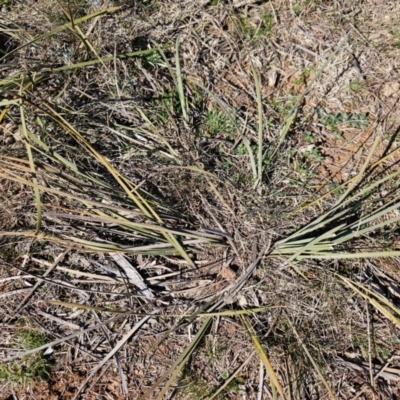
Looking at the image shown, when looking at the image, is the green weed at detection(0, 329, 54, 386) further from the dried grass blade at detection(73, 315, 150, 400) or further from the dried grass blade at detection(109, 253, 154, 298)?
the dried grass blade at detection(109, 253, 154, 298)

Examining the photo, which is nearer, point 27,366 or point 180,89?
point 27,366

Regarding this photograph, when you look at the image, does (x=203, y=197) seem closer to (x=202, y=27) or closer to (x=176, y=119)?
(x=176, y=119)

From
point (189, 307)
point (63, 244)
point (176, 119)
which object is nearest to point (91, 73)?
point (176, 119)

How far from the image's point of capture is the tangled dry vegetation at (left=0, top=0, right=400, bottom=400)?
193 cm

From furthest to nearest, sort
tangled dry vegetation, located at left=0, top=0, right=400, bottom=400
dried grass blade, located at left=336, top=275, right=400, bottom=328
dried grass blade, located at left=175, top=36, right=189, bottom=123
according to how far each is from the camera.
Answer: dried grass blade, located at left=175, top=36, right=189, bottom=123 → tangled dry vegetation, located at left=0, top=0, right=400, bottom=400 → dried grass blade, located at left=336, top=275, right=400, bottom=328

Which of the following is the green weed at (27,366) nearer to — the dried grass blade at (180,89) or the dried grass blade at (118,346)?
the dried grass blade at (118,346)

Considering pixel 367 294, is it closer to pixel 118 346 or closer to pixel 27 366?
pixel 118 346

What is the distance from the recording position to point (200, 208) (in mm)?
2092

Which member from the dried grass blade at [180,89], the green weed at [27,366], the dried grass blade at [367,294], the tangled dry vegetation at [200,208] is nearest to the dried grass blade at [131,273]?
the tangled dry vegetation at [200,208]

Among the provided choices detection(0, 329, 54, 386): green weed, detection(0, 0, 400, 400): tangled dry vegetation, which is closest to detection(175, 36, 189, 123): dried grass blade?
detection(0, 0, 400, 400): tangled dry vegetation

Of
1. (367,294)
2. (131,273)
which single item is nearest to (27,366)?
(131,273)

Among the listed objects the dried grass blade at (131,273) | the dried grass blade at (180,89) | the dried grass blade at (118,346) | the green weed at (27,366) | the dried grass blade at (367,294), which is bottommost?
the green weed at (27,366)

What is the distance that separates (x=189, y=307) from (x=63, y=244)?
0.54 metres

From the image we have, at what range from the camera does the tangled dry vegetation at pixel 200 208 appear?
6.35 ft
